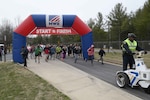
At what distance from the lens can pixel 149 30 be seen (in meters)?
49.0

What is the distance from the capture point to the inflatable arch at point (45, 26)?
23.4 metres

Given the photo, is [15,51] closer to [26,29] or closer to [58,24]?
[26,29]

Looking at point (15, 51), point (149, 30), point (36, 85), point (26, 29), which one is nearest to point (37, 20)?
point (26, 29)

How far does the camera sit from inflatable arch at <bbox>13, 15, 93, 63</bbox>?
2344cm

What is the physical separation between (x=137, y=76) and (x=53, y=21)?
16.3 metres

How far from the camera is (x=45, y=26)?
25.4 m

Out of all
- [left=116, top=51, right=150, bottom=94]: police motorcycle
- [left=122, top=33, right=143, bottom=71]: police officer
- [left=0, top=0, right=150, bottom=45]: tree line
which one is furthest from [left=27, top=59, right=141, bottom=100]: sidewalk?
[left=0, top=0, right=150, bottom=45]: tree line

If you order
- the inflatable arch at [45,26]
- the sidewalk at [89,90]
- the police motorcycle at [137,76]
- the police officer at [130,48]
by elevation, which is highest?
the inflatable arch at [45,26]

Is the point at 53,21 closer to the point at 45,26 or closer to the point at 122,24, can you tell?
the point at 45,26

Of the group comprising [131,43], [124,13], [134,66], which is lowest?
[134,66]

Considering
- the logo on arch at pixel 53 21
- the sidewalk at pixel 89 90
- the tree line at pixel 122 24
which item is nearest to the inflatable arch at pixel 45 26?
the logo on arch at pixel 53 21

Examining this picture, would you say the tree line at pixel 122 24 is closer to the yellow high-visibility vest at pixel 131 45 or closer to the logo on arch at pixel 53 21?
the logo on arch at pixel 53 21

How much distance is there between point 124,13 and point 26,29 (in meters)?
33.9

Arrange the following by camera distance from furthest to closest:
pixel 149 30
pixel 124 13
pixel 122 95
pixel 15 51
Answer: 1. pixel 124 13
2. pixel 149 30
3. pixel 15 51
4. pixel 122 95
